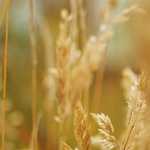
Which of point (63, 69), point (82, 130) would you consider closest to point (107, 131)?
point (82, 130)

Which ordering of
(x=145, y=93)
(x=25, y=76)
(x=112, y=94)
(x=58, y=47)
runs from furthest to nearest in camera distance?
(x=112, y=94) → (x=25, y=76) → (x=58, y=47) → (x=145, y=93)

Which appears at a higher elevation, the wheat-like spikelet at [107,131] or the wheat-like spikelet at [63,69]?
the wheat-like spikelet at [63,69]

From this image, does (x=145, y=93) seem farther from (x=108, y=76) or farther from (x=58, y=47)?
(x=108, y=76)

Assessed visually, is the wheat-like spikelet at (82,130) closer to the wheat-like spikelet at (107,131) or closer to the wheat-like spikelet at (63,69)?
the wheat-like spikelet at (107,131)

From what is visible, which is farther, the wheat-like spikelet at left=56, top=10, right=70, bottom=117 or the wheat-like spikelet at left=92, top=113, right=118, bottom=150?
the wheat-like spikelet at left=56, top=10, right=70, bottom=117

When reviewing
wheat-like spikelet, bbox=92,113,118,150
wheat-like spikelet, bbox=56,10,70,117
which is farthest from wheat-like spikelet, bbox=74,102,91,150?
wheat-like spikelet, bbox=56,10,70,117

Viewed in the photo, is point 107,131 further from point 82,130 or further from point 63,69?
point 63,69

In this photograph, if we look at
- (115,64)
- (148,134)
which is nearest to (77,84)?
(148,134)

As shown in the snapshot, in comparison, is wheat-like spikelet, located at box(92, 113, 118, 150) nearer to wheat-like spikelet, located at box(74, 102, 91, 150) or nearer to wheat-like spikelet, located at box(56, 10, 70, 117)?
wheat-like spikelet, located at box(74, 102, 91, 150)

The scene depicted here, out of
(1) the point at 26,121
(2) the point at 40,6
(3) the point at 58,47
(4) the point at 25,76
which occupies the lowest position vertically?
(1) the point at 26,121

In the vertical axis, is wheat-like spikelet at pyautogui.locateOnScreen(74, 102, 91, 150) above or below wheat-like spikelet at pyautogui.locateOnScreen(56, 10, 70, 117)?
below

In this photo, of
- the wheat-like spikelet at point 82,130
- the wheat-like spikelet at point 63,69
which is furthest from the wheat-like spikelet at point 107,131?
the wheat-like spikelet at point 63,69
